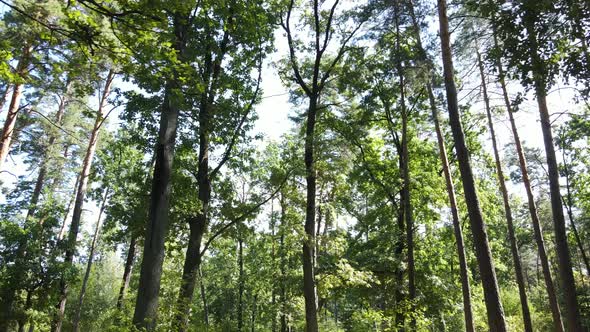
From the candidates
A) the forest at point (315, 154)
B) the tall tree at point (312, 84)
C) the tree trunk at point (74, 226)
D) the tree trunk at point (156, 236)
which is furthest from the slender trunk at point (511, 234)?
the tree trunk at point (74, 226)

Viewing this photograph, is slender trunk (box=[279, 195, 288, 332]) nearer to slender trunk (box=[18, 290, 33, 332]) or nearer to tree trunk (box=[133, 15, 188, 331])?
tree trunk (box=[133, 15, 188, 331])

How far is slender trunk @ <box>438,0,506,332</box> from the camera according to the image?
7.30 m

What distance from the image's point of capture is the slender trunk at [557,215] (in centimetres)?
616

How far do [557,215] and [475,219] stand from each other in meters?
4.06

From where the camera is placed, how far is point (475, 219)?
7738mm

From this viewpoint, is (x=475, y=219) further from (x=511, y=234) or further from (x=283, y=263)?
(x=283, y=263)

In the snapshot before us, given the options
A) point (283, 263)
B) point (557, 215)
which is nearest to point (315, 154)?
point (557, 215)

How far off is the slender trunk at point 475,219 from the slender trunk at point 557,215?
166 centimetres

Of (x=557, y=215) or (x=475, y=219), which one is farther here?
(x=557, y=215)

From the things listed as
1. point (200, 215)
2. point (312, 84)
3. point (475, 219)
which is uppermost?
point (312, 84)

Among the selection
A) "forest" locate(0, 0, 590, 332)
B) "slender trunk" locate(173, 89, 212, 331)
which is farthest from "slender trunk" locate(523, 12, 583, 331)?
"slender trunk" locate(173, 89, 212, 331)

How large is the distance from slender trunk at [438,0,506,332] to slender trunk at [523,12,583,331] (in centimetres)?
166

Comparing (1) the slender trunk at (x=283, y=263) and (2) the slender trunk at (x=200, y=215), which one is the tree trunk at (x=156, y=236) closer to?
(2) the slender trunk at (x=200, y=215)

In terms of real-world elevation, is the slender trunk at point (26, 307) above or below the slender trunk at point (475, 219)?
below
